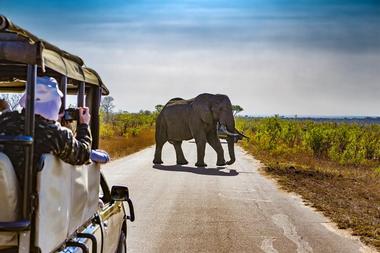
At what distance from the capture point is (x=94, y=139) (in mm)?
5844

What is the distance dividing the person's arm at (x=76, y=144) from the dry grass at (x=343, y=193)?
6.08 meters

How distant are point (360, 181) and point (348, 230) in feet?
27.8

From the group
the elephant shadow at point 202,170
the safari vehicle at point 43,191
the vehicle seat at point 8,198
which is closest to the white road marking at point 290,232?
the safari vehicle at point 43,191

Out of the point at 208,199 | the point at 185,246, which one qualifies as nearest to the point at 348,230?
the point at 185,246

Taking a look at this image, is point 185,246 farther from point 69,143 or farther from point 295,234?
point 69,143

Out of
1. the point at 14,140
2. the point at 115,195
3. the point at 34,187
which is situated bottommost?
the point at 115,195

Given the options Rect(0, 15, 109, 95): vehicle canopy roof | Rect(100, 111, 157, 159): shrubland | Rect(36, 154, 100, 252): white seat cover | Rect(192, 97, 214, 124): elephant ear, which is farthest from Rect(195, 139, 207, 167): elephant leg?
Rect(36, 154, 100, 252): white seat cover

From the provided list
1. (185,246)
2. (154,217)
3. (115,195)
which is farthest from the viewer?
(154,217)

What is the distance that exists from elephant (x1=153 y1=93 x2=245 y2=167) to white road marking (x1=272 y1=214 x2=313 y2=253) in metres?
11.4

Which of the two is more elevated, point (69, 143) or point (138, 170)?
point (69, 143)

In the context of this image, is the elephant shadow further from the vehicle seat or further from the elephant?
the vehicle seat

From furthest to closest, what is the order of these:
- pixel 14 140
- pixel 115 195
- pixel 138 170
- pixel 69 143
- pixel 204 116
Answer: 1. pixel 204 116
2. pixel 138 170
3. pixel 115 195
4. pixel 69 143
5. pixel 14 140

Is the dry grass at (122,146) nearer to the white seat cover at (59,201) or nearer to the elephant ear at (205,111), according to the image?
the elephant ear at (205,111)

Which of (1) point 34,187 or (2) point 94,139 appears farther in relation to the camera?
(2) point 94,139
